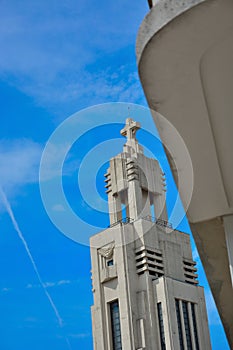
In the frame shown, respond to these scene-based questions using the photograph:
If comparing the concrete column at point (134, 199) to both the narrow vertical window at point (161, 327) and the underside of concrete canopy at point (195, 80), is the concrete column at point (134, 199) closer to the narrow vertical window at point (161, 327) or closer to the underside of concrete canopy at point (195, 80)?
the narrow vertical window at point (161, 327)

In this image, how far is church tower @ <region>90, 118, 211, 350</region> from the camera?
45219 millimetres

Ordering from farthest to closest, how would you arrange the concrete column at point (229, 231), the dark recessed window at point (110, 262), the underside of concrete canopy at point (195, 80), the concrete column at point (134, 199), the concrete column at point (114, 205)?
the concrete column at point (114, 205), the concrete column at point (134, 199), the dark recessed window at point (110, 262), the concrete column at point (229, 231), the underside of concrete canopy at point (195, 80)

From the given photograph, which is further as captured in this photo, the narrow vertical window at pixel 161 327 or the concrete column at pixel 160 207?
the concrete column at pixel 160 207

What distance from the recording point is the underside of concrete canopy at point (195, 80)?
3.30 m

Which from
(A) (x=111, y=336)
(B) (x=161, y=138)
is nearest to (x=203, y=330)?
(A) (x=111, y=336)

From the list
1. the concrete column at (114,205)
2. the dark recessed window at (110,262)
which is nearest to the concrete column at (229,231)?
the dark recessed window at (110,262)

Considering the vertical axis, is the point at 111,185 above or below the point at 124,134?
below

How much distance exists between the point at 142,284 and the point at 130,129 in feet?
47.4

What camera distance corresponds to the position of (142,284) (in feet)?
154

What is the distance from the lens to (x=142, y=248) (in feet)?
157

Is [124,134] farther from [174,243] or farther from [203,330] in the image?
[203,330]

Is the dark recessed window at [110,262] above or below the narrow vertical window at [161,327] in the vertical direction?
above

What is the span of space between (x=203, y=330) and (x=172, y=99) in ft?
148

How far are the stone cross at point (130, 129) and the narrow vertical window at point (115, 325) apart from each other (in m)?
14.2
